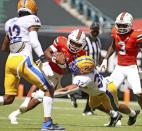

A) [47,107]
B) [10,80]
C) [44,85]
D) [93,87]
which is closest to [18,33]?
[10,80]

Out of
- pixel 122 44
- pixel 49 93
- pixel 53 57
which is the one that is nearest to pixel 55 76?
pixel 53 57

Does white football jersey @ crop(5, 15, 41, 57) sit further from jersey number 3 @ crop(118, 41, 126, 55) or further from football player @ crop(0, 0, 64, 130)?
jersey number 3 @ crop(118, 41, 126, 55)

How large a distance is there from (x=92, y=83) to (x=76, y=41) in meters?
0.73

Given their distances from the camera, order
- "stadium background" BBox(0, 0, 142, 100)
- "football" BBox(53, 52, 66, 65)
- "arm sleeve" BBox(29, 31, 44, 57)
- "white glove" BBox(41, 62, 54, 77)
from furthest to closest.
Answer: "stadium background" BBox(0, 0, 142, 100), "football" BBox(53, 52, 66, 65), "arm sleeve" BBox(29, 31, 44, 57), "white glove" BBox(41, 62, 54, 77)

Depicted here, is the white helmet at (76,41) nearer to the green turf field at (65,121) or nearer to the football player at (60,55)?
the football player at (60,55)

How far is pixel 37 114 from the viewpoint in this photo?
11695mm

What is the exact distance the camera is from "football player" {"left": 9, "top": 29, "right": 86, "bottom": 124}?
30.9ft

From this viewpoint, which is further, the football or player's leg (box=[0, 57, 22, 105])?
the football

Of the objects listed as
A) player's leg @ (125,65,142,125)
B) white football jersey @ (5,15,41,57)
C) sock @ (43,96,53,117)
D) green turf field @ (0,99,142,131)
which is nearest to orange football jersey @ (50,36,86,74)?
green turf field @ (0,99,142,131)

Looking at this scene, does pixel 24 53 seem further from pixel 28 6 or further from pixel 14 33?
pixel 28 6

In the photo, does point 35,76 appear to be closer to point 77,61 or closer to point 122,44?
point 77,61

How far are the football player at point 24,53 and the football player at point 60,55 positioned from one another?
735 millimetres

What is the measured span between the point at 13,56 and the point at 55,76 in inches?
65.2

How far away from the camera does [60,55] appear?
994cm
